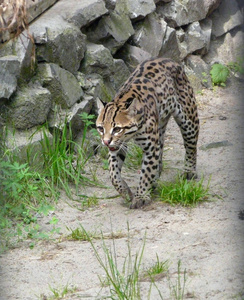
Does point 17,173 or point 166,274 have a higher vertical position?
point 17,173

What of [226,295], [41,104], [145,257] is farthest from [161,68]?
[226,295]

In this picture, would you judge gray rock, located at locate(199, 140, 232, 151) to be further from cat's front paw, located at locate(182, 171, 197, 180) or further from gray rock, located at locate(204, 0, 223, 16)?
gray rock, located at locate(204, 0, 223, 16)

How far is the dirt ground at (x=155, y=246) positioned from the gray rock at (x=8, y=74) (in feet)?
4.91

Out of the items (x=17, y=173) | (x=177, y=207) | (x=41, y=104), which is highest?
(x=41, y=104)

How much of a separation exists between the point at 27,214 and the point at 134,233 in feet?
3.91

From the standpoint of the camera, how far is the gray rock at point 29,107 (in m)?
7.45

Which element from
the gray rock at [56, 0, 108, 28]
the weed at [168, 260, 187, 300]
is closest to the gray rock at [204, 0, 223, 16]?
the gray rock at [56, 0, 108, 28]

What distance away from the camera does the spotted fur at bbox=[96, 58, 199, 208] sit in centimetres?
657

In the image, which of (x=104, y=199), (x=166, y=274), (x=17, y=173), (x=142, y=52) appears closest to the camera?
(x=166, y=274)

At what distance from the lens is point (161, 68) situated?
7.54 metres

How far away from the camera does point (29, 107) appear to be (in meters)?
7.54

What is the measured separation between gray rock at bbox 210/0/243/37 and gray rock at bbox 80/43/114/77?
167 inches

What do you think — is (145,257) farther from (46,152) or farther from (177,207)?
(46,152)

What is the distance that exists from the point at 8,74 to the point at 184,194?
8.30 feet
